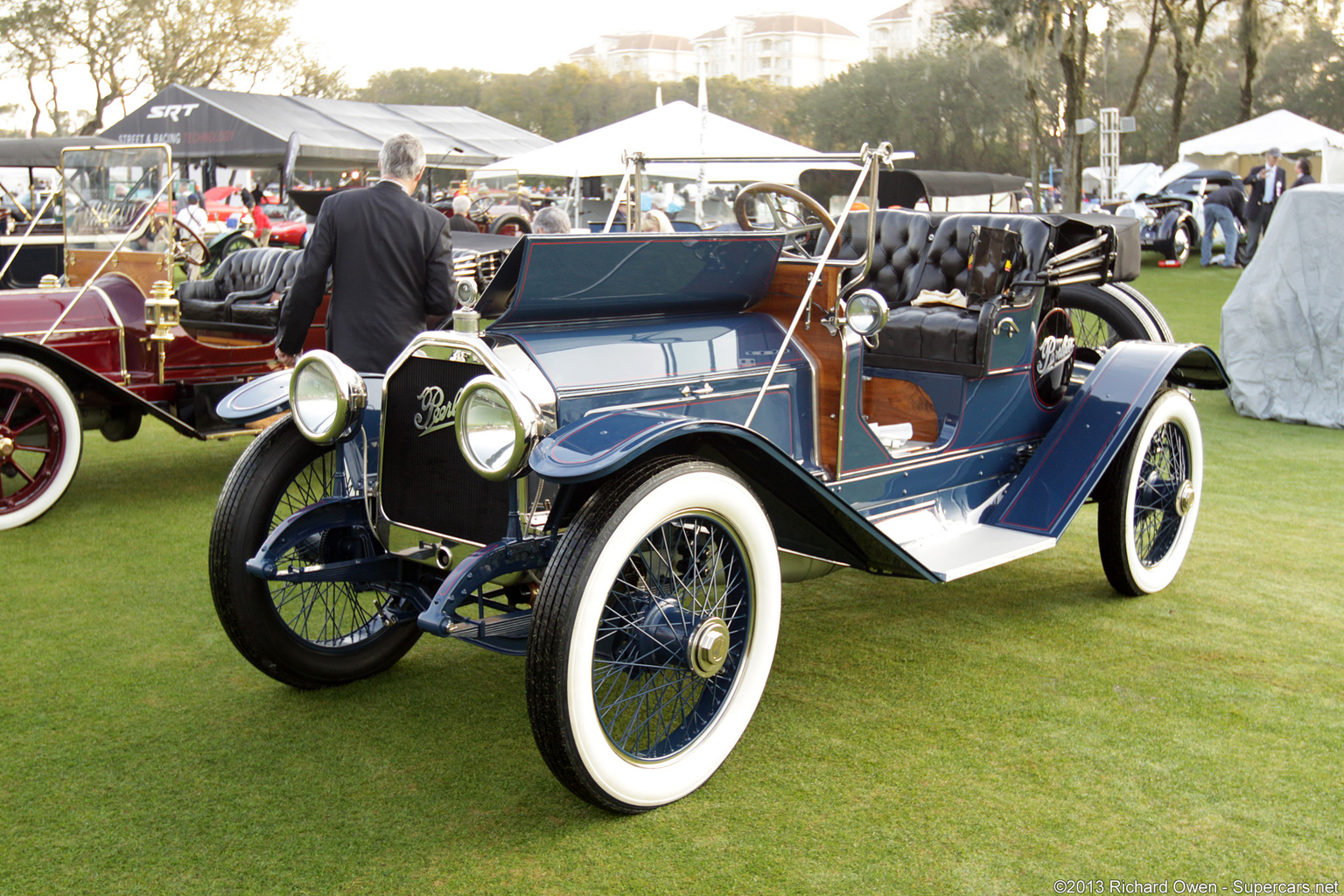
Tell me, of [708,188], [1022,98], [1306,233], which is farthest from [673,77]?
[1306,233]

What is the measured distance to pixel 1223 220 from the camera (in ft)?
59.1

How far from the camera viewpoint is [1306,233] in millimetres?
7348

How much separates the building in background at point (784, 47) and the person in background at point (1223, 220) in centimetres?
11076

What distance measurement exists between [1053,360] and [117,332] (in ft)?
15.0

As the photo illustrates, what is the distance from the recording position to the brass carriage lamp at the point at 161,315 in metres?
5.45

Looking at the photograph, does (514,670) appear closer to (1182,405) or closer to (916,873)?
(916,873)

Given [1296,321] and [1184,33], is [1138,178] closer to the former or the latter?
[1184,33]

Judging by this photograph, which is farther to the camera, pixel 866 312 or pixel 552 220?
pixel 552 220

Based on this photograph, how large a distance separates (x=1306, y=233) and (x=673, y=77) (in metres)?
144

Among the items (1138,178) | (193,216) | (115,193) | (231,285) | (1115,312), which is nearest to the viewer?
(1115,312)

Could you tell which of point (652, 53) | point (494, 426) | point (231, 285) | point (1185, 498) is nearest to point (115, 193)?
point (231, 285)

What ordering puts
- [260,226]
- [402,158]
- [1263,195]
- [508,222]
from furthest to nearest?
1. [260,226]
2. [1263,195]
3. [508,222]
4. [402,158]

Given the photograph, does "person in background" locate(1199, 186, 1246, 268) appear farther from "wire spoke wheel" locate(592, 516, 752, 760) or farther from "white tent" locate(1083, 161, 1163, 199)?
"wire spoke wheel" locate(592, 516, 752, 760)

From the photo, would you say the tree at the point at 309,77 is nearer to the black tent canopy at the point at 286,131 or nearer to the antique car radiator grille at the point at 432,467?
the black tent canopy at the point at 286,131
